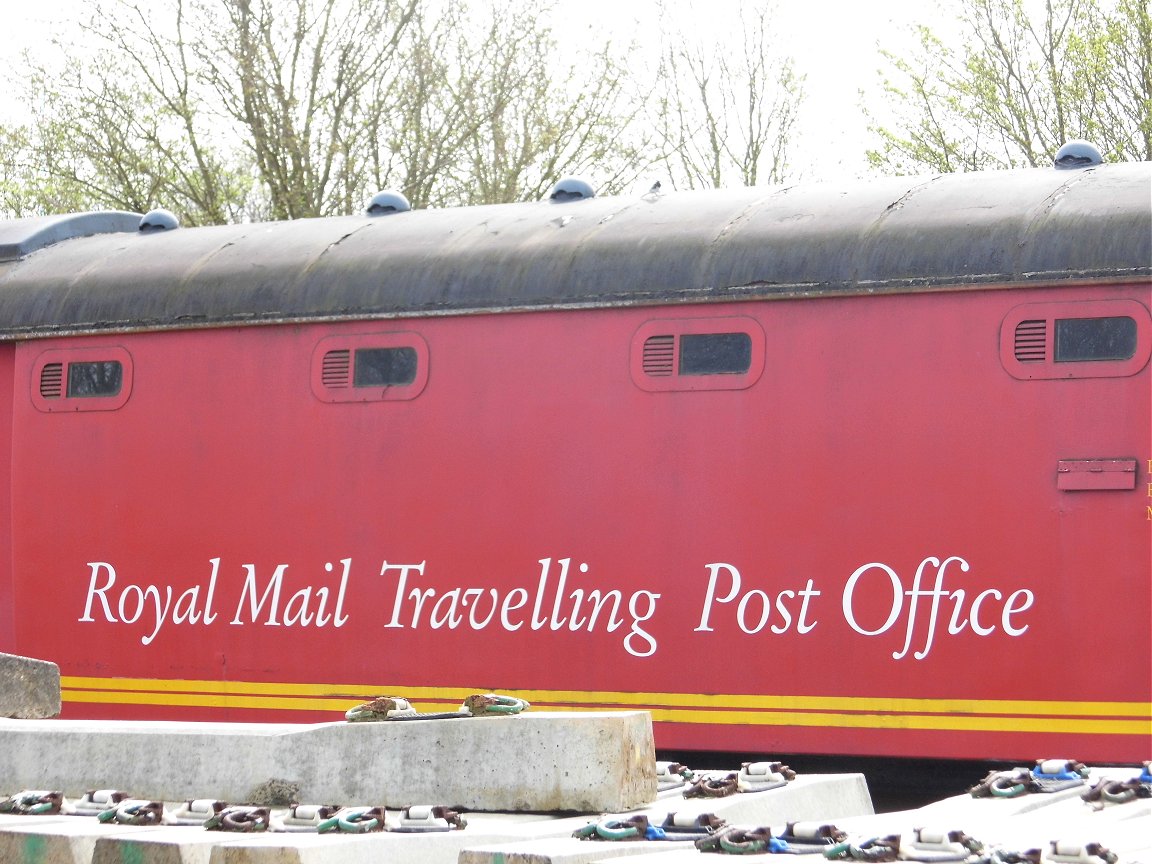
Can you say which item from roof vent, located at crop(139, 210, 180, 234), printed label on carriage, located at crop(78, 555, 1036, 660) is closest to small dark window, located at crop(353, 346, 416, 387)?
printed label on carriage, located at crop(78, 555, 1036, 660)

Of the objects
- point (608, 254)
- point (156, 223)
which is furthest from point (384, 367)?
point (156, 223)

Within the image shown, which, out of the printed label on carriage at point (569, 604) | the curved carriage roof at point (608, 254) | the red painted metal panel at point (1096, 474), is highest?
the curved carriage roof at point (608, 254)

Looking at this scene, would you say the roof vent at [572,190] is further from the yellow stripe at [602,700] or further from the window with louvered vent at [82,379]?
the yellow stripe at [602,700]

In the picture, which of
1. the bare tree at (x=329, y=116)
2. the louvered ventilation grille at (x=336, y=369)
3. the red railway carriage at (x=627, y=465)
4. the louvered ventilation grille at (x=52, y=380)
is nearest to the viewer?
the red railway carriage at (x=627, y=465)

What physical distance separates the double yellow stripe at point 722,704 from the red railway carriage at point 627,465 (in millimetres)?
13

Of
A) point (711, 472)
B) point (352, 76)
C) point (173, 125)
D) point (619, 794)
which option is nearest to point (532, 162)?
point (352, 76)

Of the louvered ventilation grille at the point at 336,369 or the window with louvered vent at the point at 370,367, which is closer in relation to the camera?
the window with louvered vent at the point at 370,367

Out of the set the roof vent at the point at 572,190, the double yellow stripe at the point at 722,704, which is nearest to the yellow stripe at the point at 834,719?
the double yellow stripe at the point at 722,704

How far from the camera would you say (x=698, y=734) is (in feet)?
23.4

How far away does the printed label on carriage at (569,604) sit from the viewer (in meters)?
6.78

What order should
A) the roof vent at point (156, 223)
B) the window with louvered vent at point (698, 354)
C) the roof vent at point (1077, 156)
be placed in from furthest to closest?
the roof vent at point (156, 223)
the roof vent at point (1077, 156)
the window with louvered vent at point (698, 354)

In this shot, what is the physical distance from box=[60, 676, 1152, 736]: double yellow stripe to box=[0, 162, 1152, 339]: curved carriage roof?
168 cm

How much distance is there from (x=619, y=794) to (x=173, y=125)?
19.3m

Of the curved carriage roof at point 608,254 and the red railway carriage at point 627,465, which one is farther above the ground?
the curved carriage roof at point 608,254
